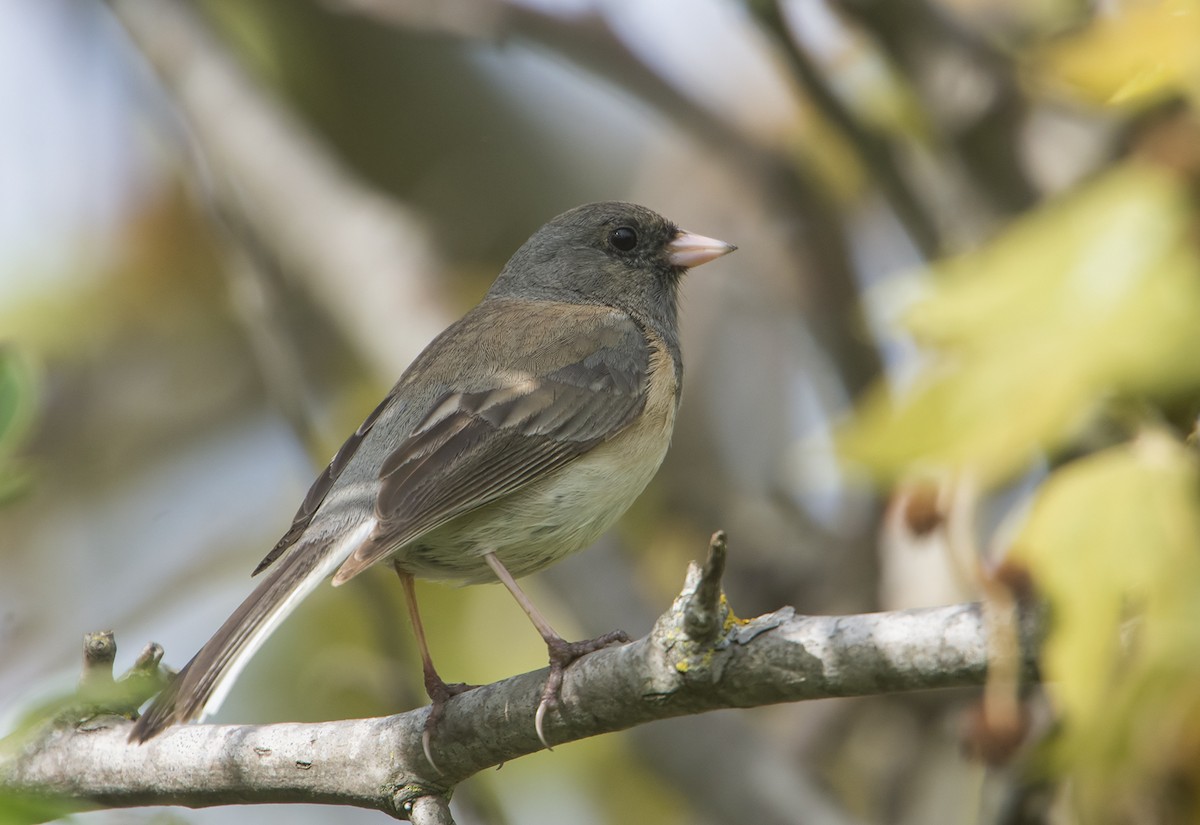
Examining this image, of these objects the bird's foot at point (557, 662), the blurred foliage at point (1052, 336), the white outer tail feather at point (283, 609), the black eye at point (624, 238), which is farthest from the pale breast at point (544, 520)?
the blurred foliage at point (1052, 336)

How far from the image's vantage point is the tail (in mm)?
1977

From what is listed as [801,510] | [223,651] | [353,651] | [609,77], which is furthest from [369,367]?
[223,651]

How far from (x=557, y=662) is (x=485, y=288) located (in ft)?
8.40

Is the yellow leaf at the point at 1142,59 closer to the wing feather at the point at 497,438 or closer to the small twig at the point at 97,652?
the wing feather at the point at 497,438

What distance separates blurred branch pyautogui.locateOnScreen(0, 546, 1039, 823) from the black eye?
1.68 metres

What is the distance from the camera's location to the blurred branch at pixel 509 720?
1450mm

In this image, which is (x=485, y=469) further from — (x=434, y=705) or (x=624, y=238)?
(x=624, y=238)

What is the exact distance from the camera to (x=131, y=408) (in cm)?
465

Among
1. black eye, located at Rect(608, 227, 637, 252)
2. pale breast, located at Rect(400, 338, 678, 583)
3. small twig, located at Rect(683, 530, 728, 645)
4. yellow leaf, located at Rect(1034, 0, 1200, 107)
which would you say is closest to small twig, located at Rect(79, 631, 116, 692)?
pale breast, located at Rect(400, 338, 678, 583)

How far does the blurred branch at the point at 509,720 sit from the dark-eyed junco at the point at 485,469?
94mm

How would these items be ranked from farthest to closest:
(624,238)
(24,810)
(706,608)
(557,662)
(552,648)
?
(624,238) < (552,648) < (557,662) < (706,608) < (24,810)

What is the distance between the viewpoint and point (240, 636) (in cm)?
213

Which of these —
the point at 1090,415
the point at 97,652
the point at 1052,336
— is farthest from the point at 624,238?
the point at 1052,336

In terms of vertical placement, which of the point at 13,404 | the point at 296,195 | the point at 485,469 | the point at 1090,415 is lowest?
the point at 1090,415
